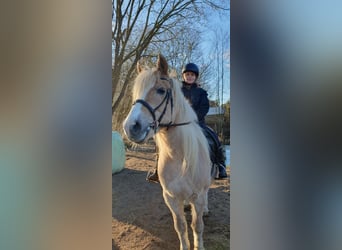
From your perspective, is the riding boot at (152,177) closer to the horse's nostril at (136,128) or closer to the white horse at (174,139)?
the white horse at (174,139)

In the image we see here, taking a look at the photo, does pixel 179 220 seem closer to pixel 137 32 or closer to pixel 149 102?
pixel 149 102

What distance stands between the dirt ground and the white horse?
0.10 feet

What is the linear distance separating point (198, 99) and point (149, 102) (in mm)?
195

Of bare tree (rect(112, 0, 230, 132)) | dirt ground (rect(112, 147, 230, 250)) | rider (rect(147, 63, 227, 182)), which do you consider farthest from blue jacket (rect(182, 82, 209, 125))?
dirt ground (rect(112, 147, 230, 250))

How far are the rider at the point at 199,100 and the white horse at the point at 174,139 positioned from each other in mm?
23

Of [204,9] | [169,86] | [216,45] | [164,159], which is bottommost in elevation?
[164,159]

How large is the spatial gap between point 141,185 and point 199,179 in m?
0.24

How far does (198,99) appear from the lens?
39.5 inches

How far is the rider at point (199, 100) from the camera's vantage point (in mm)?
993
